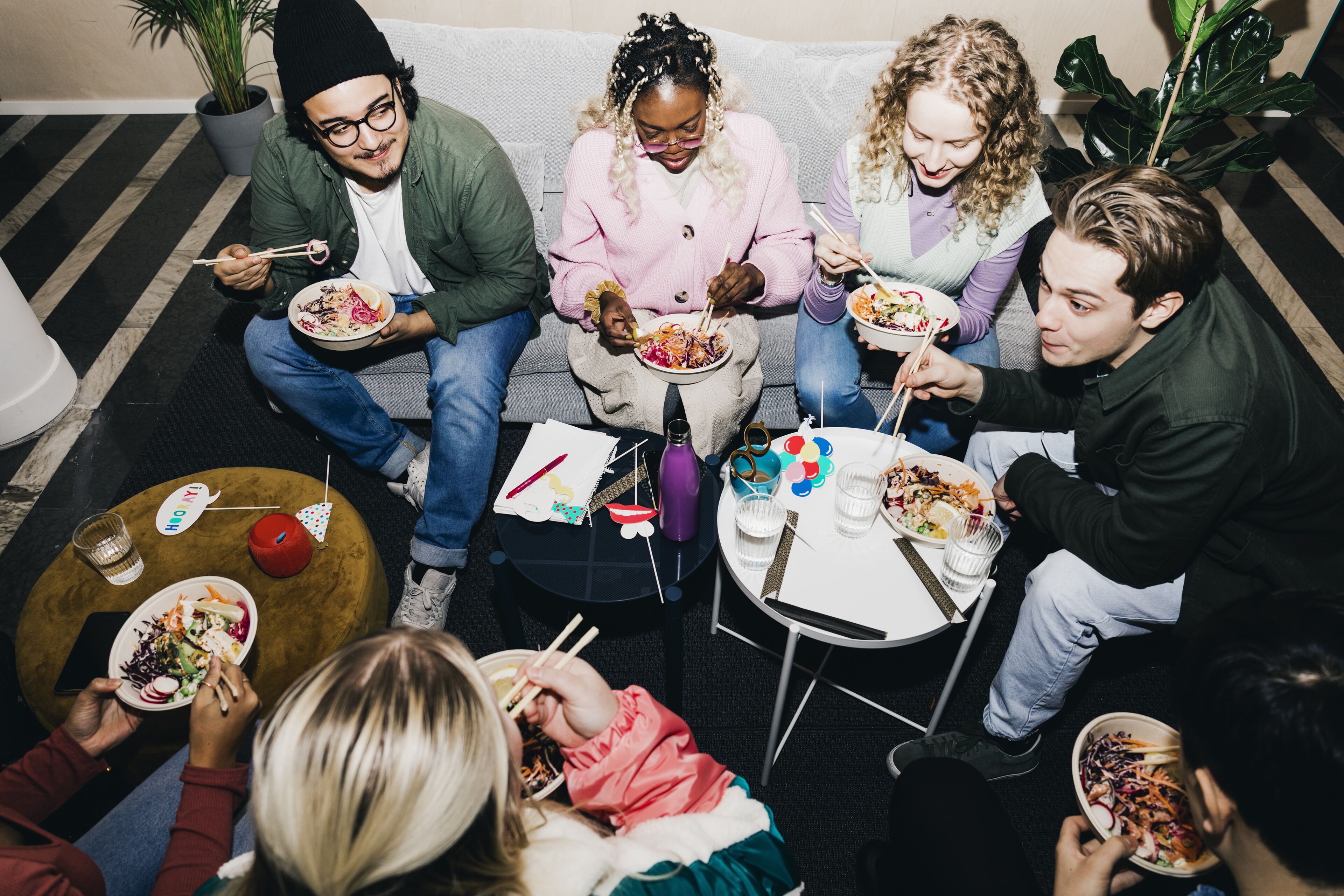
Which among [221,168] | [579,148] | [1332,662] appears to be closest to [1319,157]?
[579,148]

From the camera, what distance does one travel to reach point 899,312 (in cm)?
229

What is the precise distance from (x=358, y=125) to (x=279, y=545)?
1057 mm

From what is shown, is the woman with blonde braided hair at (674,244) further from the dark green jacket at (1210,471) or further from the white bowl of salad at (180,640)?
the white bowl of salad at (180,640)

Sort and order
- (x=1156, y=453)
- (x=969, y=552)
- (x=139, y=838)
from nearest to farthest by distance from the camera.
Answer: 1. (x=139, y=838)
2. (x=1156, y=453)
3. (x=969, y=552)

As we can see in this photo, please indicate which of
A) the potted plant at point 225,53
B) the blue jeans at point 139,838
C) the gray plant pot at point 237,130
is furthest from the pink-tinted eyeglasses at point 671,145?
the gray plant pot at point 237,130

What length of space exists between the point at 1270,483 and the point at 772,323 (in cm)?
143

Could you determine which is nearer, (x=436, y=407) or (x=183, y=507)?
(x=183, y=507)

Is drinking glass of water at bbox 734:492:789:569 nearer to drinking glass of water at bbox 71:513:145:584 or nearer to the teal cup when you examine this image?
the teal cup

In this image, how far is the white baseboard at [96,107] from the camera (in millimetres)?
4641

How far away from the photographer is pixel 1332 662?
1.03 m

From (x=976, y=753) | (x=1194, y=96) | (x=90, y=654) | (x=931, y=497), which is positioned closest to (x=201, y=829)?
(x=90, y=654)

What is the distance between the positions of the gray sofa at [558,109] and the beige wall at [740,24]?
4.51 ft

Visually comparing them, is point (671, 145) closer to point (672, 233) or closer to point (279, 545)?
point (672, 233)

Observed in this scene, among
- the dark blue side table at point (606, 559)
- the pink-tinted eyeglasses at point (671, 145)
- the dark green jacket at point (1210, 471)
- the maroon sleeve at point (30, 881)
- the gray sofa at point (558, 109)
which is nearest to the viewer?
the maroon sleeve at point (30, 881)
